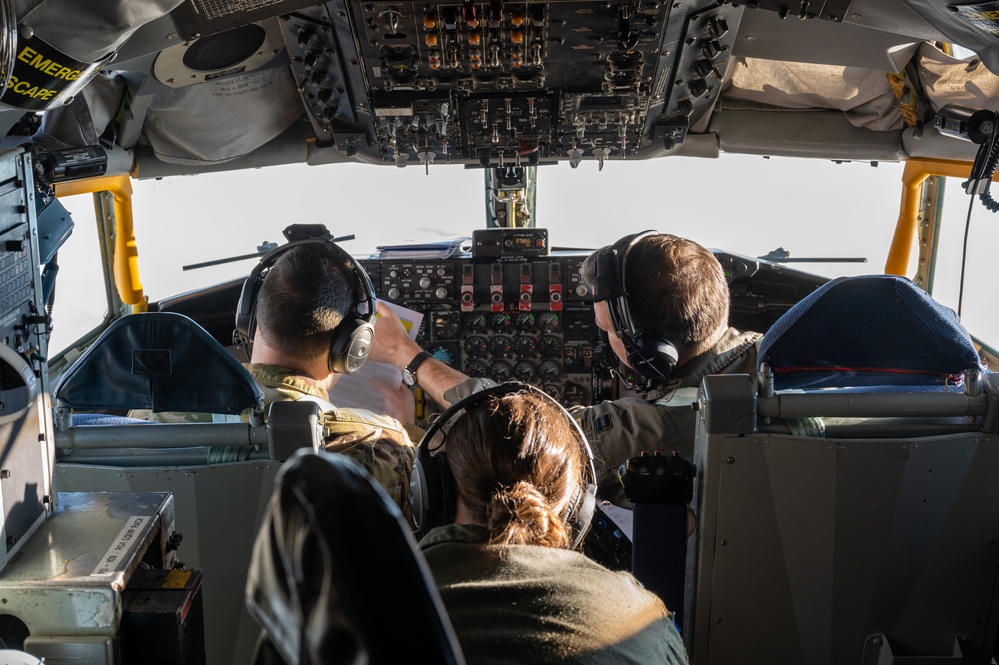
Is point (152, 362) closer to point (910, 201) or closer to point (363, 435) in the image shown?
point (363, 435)

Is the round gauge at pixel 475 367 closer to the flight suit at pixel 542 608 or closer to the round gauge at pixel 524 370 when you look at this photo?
the round gauge at pixel 524 370

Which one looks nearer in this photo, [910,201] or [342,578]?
[342,578]

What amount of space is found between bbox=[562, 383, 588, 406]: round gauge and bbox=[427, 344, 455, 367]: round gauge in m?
0.44

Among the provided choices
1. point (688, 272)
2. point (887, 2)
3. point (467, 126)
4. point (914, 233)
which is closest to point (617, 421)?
point (688, 272)

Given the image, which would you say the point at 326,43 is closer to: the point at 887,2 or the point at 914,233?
the point at 887,2

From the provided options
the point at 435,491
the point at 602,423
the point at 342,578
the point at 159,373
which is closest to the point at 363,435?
the point at 159,373

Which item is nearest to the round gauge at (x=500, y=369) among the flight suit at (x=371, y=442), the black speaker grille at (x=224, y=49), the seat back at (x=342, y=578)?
the black speaker grille at (x=224, y=49)

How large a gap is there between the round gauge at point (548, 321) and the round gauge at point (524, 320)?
0.03 meters

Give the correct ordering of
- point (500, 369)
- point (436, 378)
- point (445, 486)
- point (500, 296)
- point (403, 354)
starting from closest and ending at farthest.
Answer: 1. point (445, 486)
2. point (436, 378)
3. point (403, 354)
4. point (500, 296)
5. point (500, 369)

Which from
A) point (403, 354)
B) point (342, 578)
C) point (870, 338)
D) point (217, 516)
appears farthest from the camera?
point (403, 354)

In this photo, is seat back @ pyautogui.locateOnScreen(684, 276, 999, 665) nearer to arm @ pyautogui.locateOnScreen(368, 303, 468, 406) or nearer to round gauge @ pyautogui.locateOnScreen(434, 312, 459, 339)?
arm @ pyautogui.locateOnScreen(368, 303, 468, 406)

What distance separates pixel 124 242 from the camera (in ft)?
12.3

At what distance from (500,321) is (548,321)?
0.57 feet

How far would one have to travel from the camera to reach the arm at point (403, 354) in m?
2.94
